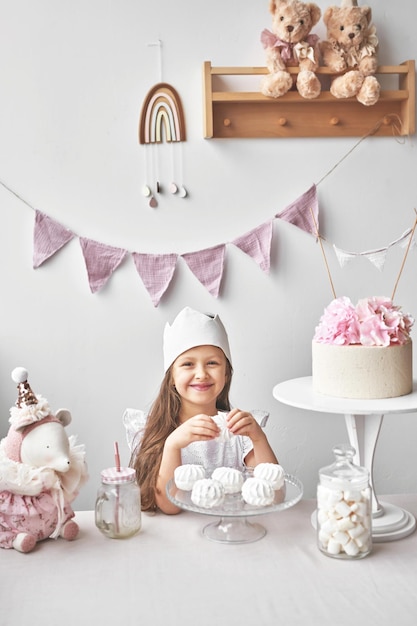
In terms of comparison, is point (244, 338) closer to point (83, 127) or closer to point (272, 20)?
point (83, 127)

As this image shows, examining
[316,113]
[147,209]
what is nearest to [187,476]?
[147,209]

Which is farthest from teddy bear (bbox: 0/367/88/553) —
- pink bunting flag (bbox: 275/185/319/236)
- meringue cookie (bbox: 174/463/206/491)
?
pink bunting flag (bbox: 275/185/319/236)

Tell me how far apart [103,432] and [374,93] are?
1.16m

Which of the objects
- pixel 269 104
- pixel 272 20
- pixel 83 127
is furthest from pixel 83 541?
pixel 272 20

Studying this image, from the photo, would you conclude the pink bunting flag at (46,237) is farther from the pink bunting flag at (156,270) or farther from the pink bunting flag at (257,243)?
the pink bunting flag at (257,243)

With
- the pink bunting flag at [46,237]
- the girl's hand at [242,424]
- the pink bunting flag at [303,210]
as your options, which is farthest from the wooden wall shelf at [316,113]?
the girl's hand at [242,424]

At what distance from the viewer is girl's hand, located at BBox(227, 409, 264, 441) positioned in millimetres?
1505

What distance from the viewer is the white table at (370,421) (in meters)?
1.34

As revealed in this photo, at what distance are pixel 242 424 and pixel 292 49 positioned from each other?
993 mm

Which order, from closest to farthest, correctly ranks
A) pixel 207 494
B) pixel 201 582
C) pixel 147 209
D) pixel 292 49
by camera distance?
pixel 201 582
pixel 207 494
pixel 292 49
pixel 147 209

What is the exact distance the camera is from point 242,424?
1514 mm

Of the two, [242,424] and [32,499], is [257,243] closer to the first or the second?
[242,424]

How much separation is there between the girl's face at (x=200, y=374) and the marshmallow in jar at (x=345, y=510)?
42 centimetres

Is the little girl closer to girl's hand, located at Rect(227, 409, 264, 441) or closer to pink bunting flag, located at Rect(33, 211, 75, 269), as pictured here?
girl's hand, located at Rect(227, 409, 264, 441)
